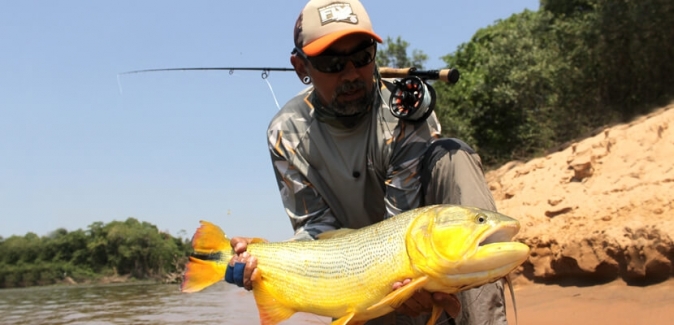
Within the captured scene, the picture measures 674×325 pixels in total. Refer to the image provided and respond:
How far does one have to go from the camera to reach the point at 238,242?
3027 mm

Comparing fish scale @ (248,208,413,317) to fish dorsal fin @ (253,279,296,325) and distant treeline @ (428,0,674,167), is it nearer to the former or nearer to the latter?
fish dorsal fin @ (253,279,296,325)

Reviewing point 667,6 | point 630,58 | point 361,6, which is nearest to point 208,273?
point 361,6

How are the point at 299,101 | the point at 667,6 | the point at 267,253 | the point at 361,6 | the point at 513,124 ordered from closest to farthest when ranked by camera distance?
the point at 267,253 < the point at 361,6 < the point at 299,101 < the point at 667,6 < the point at 513,124

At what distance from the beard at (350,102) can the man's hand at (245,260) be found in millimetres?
962

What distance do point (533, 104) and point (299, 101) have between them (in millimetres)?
15445

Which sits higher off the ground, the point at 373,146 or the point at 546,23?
the point at 546,23

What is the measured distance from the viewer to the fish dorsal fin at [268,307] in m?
2.92

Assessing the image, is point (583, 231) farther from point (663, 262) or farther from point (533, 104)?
point (533, 104)

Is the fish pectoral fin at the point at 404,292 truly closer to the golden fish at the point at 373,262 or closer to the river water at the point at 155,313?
the golden fish at the point at 373,262

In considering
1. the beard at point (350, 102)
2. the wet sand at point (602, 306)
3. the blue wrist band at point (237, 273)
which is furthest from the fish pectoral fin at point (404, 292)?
the wet sand at point (602, 306)

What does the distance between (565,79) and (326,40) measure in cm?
1394

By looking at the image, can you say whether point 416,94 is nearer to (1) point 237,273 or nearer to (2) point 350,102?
(2) point 350,102

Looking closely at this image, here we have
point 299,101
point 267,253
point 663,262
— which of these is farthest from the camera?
point 663,262

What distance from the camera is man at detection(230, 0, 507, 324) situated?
3396 mm
